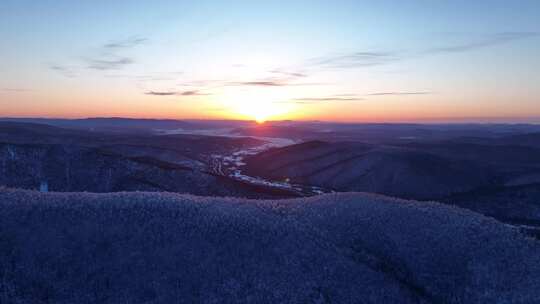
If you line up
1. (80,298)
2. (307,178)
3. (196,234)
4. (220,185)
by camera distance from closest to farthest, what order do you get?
(80,298) < (196,234) < (220,185) < (307,178)

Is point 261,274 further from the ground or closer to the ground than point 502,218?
further from the ground

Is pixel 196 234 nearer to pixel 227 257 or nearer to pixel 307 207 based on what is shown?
pixel 227 257

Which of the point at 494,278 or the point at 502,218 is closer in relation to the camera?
the point at 494,278

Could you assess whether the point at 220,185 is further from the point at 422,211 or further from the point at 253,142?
the point at 253,142

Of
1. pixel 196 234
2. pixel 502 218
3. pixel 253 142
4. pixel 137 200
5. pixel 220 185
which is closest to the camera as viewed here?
pixel 196 234

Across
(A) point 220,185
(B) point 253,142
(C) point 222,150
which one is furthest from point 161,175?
(B) point 253,142

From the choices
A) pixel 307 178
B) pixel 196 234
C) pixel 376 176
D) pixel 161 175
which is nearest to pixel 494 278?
pixel 196 234
